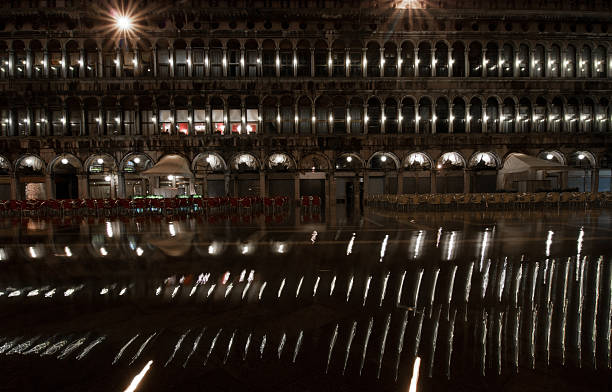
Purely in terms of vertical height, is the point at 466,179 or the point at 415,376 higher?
the point at 466,179

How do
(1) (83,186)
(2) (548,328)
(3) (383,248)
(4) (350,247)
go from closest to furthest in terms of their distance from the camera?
(2) (548,328), (3) (383,248), (4) (350,247), (1) (83,186)

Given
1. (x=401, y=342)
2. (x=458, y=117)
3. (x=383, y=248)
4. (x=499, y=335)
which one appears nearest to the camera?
(x=401, y=342)

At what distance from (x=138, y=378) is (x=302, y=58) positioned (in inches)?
1072

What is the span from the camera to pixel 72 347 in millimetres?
3627

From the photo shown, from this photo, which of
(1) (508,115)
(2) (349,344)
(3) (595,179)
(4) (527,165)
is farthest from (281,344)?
(3) (595,179)

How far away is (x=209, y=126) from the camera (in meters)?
26.3

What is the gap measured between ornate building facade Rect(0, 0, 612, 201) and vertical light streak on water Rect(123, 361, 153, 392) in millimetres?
23448

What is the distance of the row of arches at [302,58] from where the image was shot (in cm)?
2569

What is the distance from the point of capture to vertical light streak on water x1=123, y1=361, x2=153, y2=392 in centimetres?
292

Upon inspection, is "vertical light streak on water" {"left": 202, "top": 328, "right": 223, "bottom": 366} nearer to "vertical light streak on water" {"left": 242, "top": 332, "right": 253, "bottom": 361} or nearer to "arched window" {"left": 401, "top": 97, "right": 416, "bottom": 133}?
"vertical light streak on water" {"left": 242, "top": 332, "right": 253, "bottom": 361}

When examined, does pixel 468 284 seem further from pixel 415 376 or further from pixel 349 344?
pixel 415 376

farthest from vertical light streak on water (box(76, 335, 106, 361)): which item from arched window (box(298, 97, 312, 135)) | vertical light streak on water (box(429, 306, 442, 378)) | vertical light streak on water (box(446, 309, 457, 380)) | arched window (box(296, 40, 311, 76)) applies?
arched window (box(296, 40, 311, 76))

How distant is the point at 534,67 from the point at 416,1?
10.9 metres

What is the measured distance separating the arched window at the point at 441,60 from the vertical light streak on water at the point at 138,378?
29409 mm
